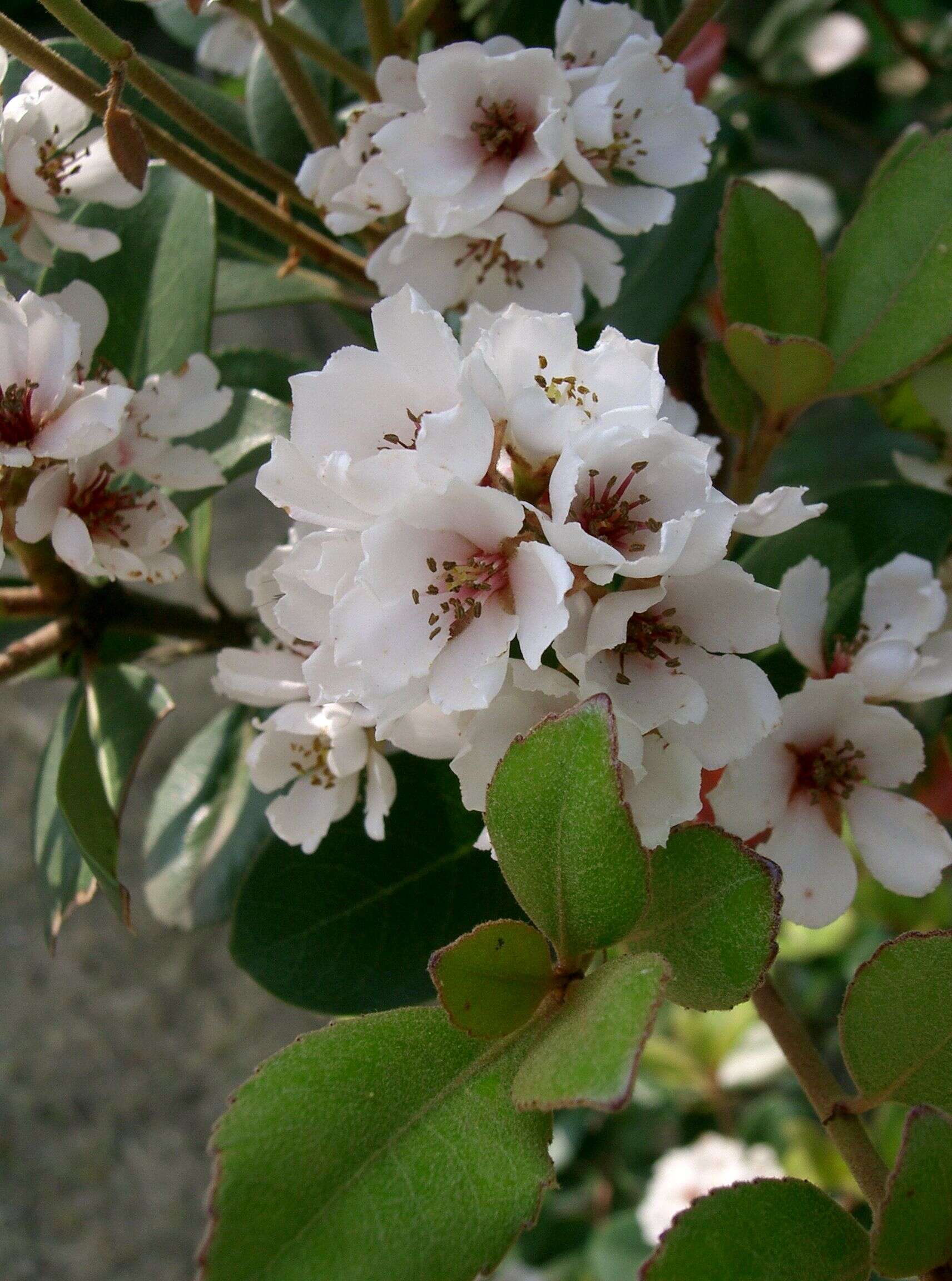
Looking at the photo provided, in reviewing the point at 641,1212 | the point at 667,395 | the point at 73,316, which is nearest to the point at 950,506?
the point at 667,395

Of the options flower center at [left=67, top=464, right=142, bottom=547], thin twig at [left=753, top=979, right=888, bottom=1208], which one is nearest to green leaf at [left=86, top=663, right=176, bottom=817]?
flower center at [left=67, top=464, right=142, bottom=547]

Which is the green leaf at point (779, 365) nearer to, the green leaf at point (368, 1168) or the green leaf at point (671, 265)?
the green leaf at point (671, 265)

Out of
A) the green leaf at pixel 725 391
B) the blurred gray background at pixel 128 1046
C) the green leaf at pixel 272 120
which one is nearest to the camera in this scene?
the green leaf at pixel 725 391

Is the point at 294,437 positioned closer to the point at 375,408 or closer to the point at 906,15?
the point at 375,408

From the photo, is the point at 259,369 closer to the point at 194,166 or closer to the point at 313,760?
the point at 194,166

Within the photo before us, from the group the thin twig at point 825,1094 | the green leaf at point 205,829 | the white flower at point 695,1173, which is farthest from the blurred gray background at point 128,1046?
the thin twig at point 825,1094

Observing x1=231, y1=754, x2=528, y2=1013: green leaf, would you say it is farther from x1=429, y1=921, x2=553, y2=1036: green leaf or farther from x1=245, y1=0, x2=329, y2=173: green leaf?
x1=245, y1=0, x2=329, y2=173: green leaf
